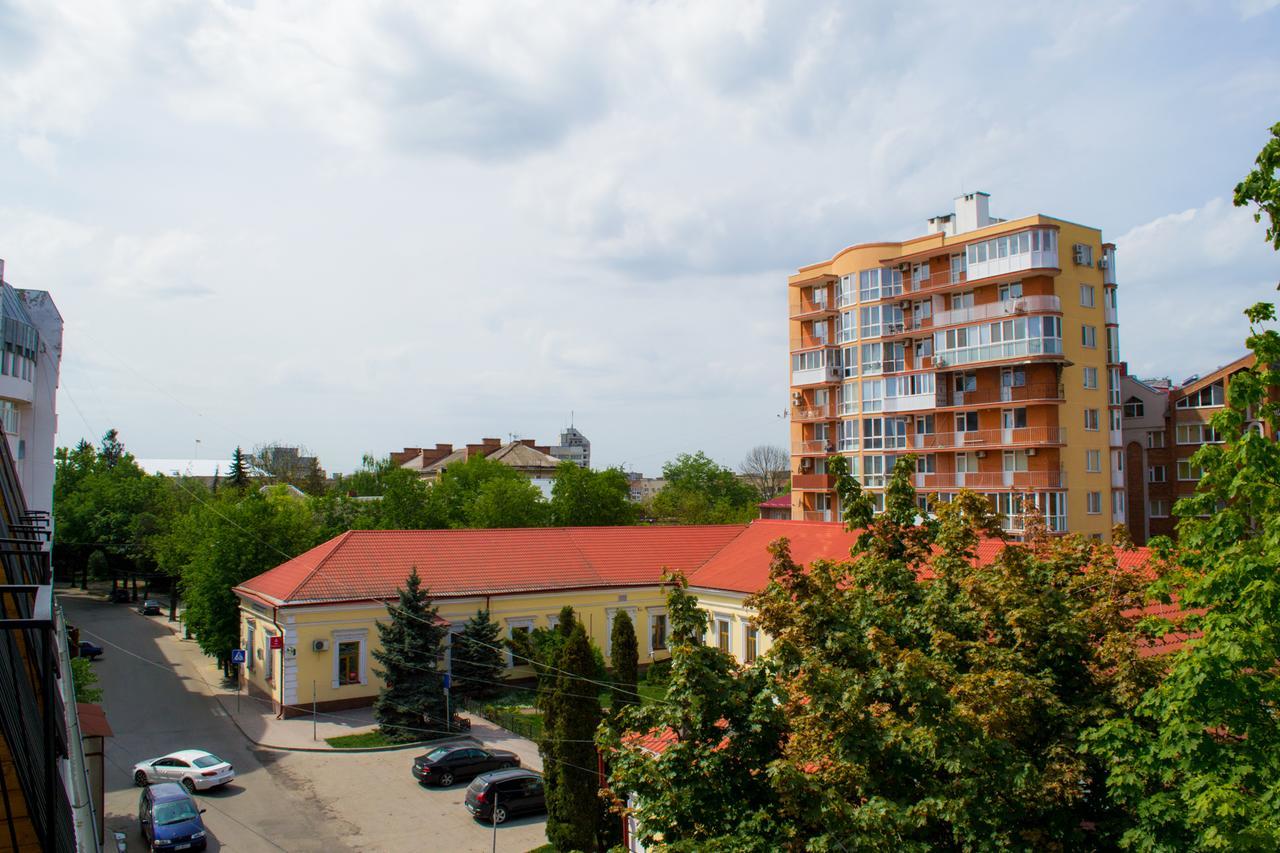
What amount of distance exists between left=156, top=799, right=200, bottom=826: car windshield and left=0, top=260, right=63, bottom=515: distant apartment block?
750cm

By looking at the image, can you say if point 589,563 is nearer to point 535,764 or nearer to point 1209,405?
point 535,764

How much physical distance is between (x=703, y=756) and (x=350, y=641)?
81.0ft

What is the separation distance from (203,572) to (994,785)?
34156 millimetres

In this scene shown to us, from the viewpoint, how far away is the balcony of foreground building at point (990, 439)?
127ft

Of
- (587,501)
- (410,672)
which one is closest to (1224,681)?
(410,672)

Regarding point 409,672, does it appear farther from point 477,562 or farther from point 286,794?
point 477,562

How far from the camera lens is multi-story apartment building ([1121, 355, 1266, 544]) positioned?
1799 inches

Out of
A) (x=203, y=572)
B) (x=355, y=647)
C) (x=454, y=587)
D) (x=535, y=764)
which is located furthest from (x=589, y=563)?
(x=203, y=572)

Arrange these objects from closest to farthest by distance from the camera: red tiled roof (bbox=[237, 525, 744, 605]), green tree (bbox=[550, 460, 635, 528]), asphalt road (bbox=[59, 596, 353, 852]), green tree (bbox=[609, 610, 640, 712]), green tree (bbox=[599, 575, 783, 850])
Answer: green tree (bbox=[599, 575, 783, 850]), asphalt road (bbox=[59, 596, 353, 852]), green tree (bbox=[609, 610, 640, 712]), red tiled roof (bbox=[237, 525, 744, 605]), green tree (bbox=[550, 460, 635, 528])

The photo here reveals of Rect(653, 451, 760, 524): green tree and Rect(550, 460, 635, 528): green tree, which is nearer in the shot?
Rect(550, 460, 635, 528): green tree

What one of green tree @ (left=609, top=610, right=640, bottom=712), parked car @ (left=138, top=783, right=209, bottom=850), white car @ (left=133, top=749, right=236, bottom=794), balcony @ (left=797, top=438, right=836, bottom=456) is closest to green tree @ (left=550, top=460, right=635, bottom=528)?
balcony @ (left=797, top=438, right=836, bottom=456)

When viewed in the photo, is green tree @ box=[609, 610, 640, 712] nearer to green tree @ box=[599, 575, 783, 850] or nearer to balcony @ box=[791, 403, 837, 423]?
green tree @ box=[599, 575, 783, 850]

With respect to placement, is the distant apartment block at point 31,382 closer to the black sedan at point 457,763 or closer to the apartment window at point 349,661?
the apartment window at point 349,661

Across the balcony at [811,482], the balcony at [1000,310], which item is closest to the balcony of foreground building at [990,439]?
the balcony at [1000,310]
